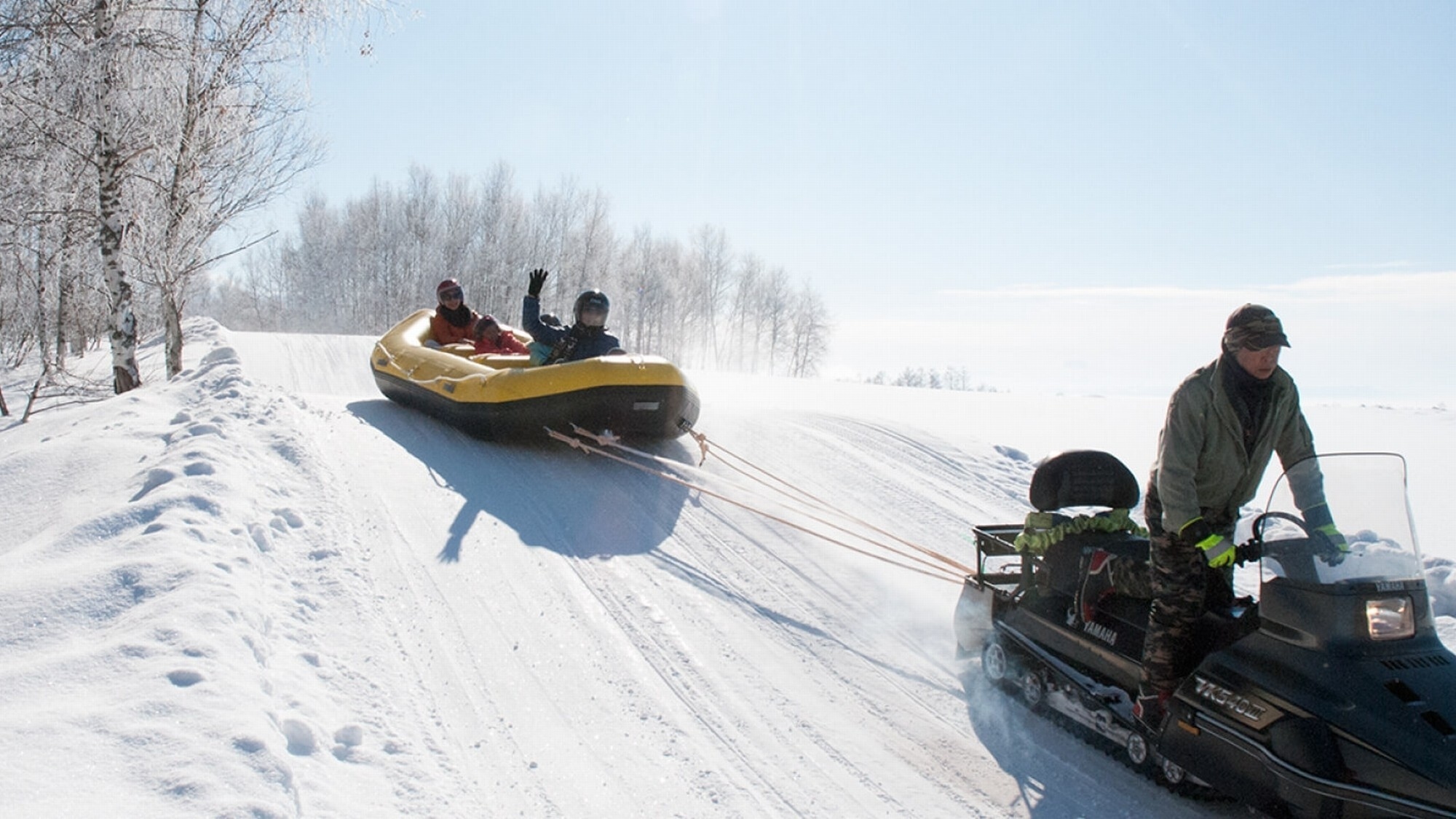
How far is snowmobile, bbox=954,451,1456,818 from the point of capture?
105 inches

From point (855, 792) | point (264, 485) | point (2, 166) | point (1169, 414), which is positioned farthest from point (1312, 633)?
point (2, 166)

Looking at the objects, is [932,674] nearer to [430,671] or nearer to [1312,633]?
[1312,633]

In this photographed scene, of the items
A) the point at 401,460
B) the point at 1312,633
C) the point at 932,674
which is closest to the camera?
the point at 1312,633

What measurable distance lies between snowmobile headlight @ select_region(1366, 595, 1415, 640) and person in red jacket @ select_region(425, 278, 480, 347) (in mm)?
9112

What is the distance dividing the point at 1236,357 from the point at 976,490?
173 inches

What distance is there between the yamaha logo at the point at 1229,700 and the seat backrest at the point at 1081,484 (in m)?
1.25

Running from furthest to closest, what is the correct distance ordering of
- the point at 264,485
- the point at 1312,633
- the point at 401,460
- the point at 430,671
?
1. the point at 401,460
2. the point at 264,485
3. the point at 430,671
4. the point at 1312,633

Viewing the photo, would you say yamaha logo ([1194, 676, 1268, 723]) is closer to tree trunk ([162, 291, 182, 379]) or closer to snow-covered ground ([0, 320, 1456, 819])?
snow-covered ground ([0, 320, 1456, 819])

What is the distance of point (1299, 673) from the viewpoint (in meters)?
2.92

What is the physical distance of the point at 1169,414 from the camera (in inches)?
136

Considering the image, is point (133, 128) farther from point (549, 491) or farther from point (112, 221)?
point (549, 491)

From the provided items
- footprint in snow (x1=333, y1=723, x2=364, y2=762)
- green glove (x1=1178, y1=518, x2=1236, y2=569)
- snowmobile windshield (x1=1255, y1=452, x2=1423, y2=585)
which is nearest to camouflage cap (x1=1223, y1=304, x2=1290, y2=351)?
snowmobile windshield (x1=1255, y1=452, x2=1423, y2=585)

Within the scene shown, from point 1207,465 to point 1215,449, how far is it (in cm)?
8

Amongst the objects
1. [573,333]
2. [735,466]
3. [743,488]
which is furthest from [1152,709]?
[573,333]
